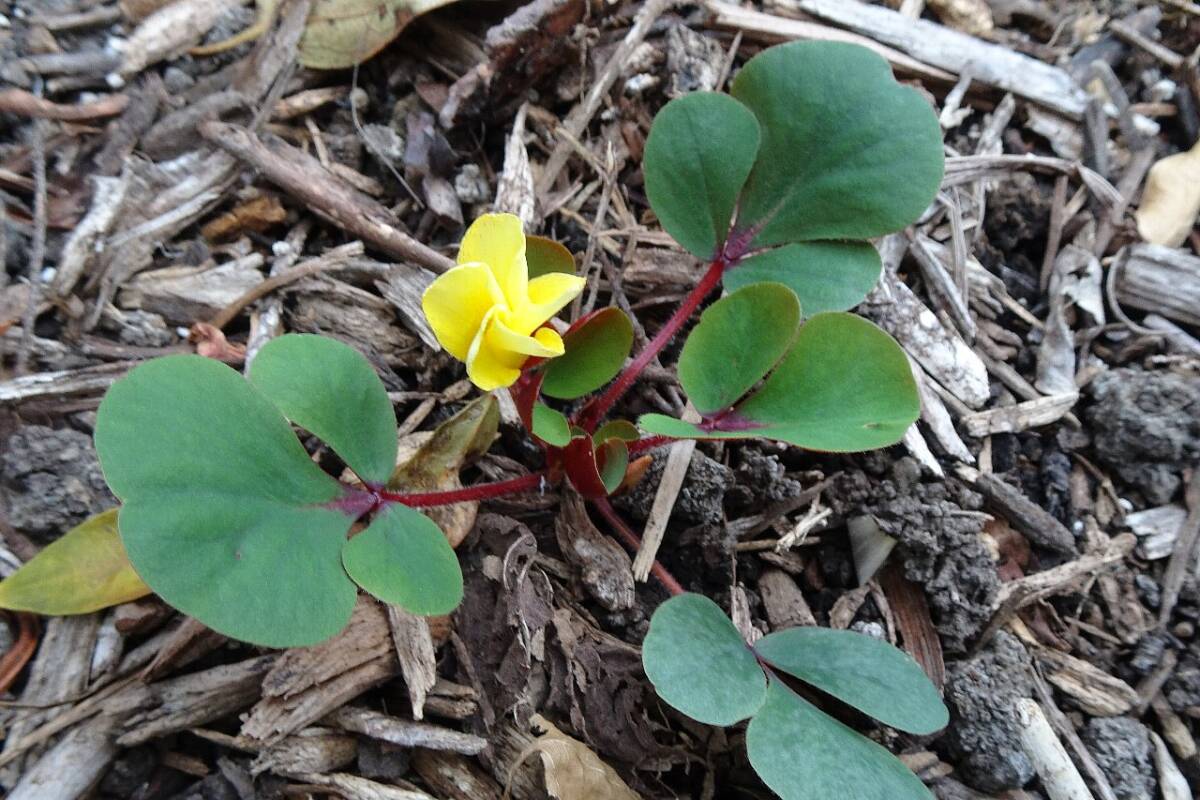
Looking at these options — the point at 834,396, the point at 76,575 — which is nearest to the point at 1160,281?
the point at 834,396

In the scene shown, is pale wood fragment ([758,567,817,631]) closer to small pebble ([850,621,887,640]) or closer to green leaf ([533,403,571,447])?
small pebble ([850,621,887,640])

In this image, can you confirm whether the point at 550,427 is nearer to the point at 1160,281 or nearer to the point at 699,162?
the point at 699,162

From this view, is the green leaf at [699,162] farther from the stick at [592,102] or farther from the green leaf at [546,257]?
the stick at [592,102]

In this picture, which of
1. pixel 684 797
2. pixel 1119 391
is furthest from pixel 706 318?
pixel 1119 391

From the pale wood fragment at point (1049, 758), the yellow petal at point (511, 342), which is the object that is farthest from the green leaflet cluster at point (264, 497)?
the pale wood fragment at point (1049, 758)

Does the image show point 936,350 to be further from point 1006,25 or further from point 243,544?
point 243,544
